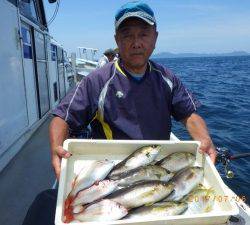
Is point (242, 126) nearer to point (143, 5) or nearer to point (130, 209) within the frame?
point (143, 5)

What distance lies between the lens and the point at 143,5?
2.96m

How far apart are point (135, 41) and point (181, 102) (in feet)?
2.41

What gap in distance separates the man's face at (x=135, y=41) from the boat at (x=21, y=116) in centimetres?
143

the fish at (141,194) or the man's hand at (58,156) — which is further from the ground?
the man's hand at (58,156)

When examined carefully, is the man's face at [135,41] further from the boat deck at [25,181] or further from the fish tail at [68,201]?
the boat deck at [25,181]

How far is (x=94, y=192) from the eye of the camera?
2109mm

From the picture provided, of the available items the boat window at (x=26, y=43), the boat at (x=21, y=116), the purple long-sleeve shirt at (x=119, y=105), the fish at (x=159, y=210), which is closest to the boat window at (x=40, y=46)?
the boat at (x=21, y=116)

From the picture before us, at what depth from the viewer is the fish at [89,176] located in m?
2.19

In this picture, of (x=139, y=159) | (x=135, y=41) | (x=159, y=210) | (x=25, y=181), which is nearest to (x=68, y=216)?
(x=159, y=210)

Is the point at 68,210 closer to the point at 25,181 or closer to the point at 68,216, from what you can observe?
the point at 68,216

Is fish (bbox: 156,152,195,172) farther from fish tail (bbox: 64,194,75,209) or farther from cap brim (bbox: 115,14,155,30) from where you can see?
cap brim (bbox: 115,14,155,30)

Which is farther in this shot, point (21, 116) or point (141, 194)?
point (21, 116)

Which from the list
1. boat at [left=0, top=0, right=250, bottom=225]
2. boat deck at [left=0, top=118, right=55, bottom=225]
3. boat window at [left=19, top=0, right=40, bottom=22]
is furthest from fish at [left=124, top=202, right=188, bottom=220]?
boat window at [left=19, top=0, right=40, bottom=22]

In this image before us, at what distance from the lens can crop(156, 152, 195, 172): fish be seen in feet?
8.38
